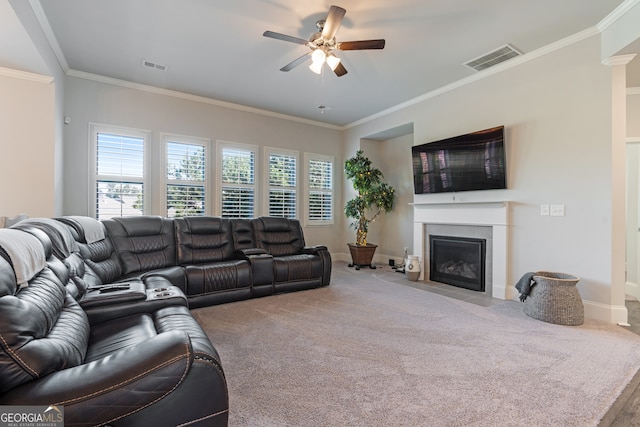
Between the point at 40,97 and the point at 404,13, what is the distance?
4241 mm

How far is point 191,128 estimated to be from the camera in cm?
516

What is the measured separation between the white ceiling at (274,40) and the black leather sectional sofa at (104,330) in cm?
211

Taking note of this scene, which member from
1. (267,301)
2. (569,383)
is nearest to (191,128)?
(267,301)

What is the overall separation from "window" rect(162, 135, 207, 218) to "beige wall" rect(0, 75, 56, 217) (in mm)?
1561

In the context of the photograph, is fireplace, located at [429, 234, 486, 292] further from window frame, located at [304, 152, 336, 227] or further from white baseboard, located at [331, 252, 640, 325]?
window frame, located at [304, 152, 336, 227]

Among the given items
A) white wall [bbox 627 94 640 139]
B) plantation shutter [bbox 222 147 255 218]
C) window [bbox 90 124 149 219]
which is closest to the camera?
white wall [bbox 627 94 640 139]

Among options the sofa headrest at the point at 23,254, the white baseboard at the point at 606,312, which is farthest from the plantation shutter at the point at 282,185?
the white baseboard at the point at 606,312

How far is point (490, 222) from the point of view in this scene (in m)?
4.01

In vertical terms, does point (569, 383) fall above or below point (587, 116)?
below

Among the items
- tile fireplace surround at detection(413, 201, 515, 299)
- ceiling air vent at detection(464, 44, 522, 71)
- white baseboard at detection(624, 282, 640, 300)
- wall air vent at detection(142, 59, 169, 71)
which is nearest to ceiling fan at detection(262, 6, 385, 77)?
ceiling air vent at detection(464, 44, 522, 71)

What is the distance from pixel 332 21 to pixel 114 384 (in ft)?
9.47

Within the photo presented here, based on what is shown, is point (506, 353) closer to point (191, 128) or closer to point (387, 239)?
point (387, 239)

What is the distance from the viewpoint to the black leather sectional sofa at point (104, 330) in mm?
947

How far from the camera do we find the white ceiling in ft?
9.23
